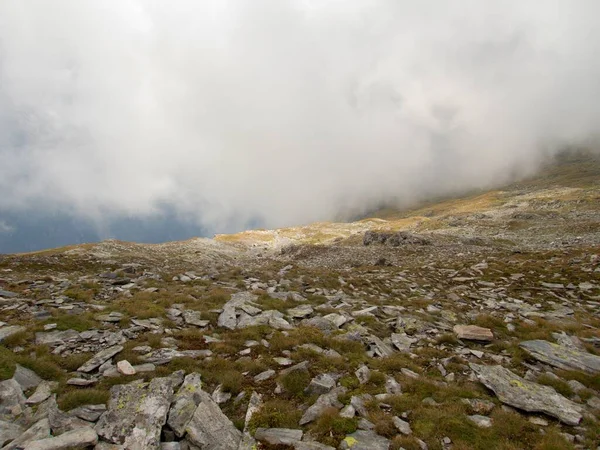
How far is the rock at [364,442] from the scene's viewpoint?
733 cm

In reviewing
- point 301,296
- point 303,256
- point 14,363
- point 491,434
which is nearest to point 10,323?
point 14,363

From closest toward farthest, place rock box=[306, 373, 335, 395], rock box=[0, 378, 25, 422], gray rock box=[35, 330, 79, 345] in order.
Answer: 1. rock box=[0, 378, 25, 422]
2. rock box=[306, 373, 335, 395]
3. gray rock box=[35, 330, 79, 345]

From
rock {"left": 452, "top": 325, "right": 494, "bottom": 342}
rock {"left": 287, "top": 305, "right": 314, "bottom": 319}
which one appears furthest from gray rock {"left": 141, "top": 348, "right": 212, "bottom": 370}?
rock {"left": 452, "top": 325, "right": 494, "bottom": 342}

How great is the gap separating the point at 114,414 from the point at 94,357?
4034mm

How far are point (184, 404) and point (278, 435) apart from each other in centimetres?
285

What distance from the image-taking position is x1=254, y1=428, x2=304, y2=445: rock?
25.2 feet

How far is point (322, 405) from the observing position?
895cm

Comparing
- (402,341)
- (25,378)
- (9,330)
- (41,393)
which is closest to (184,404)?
(41,393)

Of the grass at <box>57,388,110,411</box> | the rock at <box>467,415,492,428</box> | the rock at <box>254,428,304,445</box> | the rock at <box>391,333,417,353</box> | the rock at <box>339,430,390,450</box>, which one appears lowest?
the rock at <box>391,333,417,353</box>

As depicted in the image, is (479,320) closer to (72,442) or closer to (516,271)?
(516,271)

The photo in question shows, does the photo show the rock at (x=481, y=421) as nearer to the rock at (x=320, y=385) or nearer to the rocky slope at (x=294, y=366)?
the rocky slope at (x=294, y=366)

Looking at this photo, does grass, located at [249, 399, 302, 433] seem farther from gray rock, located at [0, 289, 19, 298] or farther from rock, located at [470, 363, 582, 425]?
gray rock, located at [0, 289, 19, 298]

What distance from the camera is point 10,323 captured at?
13078mm

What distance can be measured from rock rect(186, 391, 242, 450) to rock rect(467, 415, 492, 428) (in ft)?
20.4
